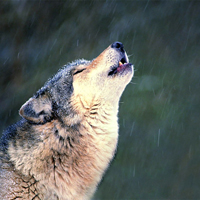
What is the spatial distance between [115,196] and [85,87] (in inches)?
190

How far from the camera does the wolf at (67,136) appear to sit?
3010 millimetres


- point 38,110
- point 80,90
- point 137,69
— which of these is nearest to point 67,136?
point 38,110

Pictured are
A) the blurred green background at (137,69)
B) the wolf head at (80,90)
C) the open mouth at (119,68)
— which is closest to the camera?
the wolf head at (80,90)

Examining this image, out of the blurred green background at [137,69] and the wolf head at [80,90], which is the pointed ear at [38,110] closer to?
the wolf head at [80,90]

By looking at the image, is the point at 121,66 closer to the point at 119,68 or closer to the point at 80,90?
the point at 119,68

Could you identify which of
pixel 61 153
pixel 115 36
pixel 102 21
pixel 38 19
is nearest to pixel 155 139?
pixel 115 36

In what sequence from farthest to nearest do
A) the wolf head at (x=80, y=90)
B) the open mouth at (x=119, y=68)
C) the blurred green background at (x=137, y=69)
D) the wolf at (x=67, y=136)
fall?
the blurred green background at (x=137, y=69) → the open mouth at (x=119, y=68) → the wolf head at (x=80, y=90) → the wolf at (x=67, y=136)

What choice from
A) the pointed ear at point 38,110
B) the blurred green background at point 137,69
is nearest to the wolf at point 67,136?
the pointed ear at point 38,110

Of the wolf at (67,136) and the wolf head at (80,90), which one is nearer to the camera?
the wolf at (67,136)

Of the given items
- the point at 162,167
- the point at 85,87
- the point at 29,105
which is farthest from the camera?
the point at 162,167

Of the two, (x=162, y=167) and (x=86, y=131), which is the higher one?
(x=86, y=131)

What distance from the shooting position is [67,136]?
3.11m

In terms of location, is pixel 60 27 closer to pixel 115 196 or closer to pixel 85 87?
pixel 115 196

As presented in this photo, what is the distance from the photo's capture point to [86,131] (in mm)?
3182
